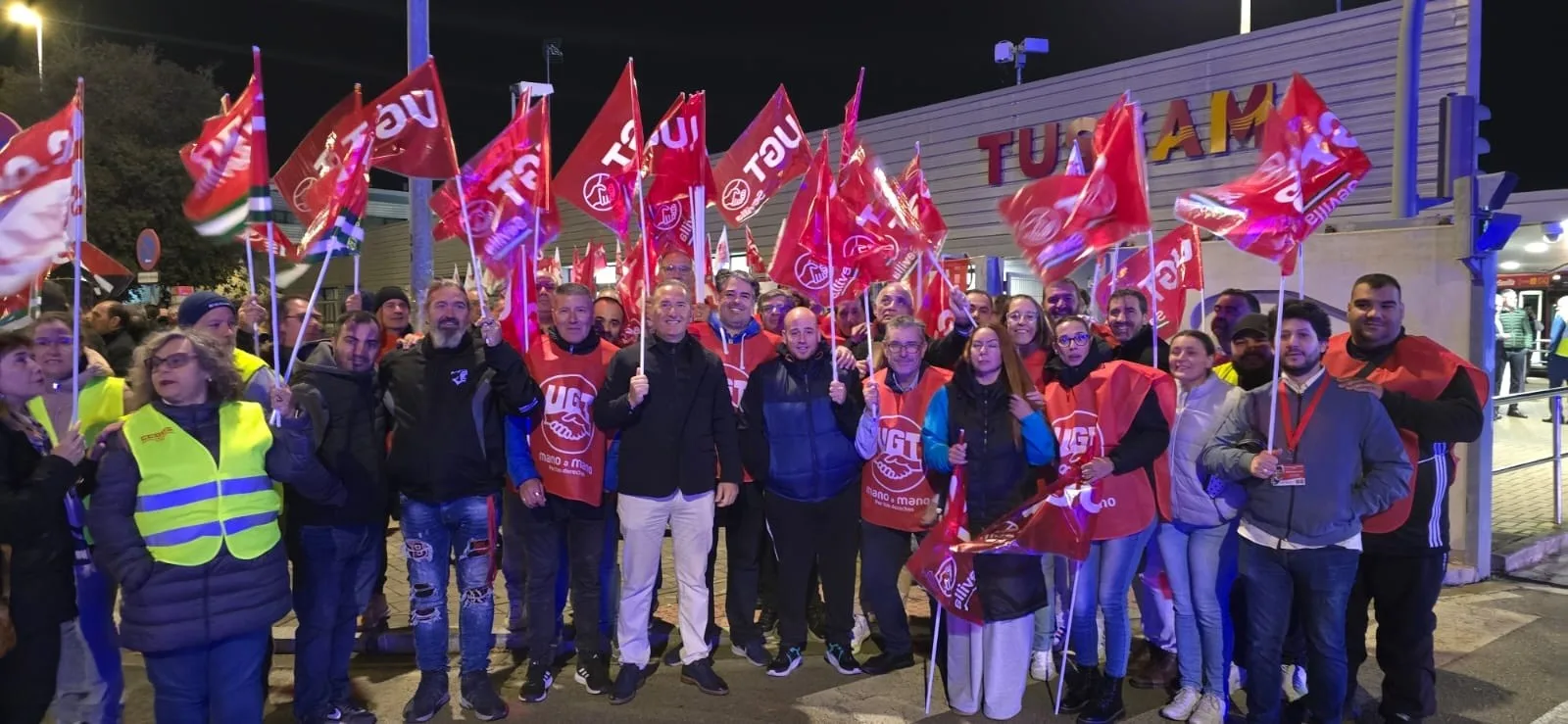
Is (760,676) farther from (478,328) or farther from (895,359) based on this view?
(478,328)

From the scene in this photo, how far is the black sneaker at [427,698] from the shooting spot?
15.6ft

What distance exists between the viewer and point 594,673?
5.13 m

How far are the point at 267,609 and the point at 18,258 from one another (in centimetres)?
172

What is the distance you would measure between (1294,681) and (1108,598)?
120 centimetres

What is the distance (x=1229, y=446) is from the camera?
4.40 m

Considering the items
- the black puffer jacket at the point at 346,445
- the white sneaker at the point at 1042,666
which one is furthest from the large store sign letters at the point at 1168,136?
the black puffer jacket at the point at 346,445

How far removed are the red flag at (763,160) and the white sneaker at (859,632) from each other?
10.2 ft

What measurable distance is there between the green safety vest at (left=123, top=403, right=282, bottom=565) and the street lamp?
22.7m

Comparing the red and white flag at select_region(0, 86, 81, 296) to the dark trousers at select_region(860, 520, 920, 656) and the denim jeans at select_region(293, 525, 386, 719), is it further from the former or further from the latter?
the dark trousers at select_region(860, 520, 920, 656)

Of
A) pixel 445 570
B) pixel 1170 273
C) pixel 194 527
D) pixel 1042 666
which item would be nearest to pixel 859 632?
pixel 1042 666

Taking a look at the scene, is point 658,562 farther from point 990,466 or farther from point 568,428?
point 990,466

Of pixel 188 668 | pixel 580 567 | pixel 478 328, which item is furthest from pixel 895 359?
pixel 188 668

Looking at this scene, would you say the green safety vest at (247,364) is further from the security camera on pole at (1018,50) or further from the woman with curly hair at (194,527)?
the security camera on pole at (1018,50)

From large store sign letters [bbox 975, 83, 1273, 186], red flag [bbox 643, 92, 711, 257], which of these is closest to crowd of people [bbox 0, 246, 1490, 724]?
red flag [bbox 643, 92, 711, 257]
